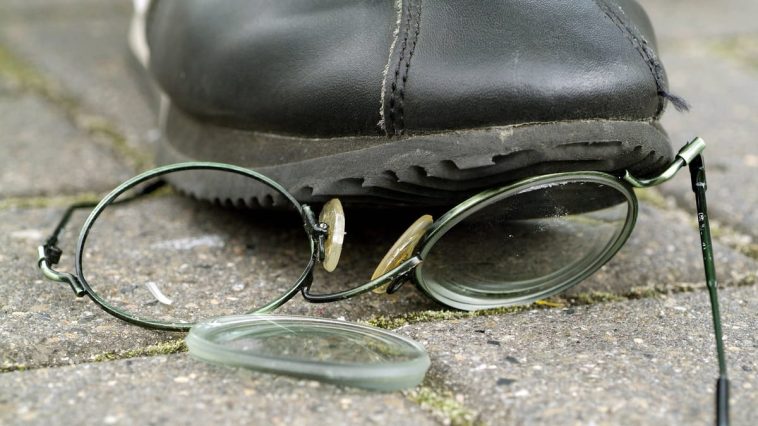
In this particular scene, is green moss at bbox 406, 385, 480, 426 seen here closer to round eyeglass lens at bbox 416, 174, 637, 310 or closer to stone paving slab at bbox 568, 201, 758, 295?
round eyeglass lens at bbox 416, 174, 637, 310

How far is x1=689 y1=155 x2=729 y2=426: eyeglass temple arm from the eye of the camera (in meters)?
0.65

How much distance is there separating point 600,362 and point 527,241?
168mm

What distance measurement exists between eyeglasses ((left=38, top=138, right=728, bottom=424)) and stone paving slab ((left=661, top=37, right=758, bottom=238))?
0.34 m

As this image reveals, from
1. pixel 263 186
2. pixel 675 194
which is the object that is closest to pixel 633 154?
pixel 263 186

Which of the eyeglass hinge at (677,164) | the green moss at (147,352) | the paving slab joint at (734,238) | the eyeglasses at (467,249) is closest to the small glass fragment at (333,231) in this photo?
the eyeglasses at (467,249)

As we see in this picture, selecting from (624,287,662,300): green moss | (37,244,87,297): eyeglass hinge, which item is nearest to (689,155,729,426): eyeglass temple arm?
(624,287,662,300): green moss

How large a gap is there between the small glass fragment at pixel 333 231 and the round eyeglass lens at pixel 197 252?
0.16ft

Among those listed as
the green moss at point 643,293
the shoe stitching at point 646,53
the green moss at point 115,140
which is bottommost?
the green moss at point 115,140

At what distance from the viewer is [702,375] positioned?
72 cm

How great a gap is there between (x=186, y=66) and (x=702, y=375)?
0.67 m

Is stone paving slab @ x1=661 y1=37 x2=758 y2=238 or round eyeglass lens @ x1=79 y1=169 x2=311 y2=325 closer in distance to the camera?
round eyeglass lens @ x1=79 y1=169 x2=311 y2=325

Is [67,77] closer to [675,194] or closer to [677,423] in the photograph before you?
[675,194]

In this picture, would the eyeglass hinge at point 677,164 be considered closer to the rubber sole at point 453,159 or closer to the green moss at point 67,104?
the rubber sole at point 453,159

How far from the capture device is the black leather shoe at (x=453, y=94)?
0.75 metres
